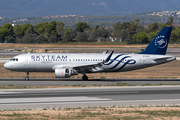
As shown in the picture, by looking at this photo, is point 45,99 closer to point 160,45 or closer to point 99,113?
point 99,113

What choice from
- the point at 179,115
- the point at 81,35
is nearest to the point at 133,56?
the point at 179,115

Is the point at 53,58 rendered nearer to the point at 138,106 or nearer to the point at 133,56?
the point at 133,56

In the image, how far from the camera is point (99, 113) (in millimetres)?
18781

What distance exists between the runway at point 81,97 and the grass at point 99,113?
1800mm

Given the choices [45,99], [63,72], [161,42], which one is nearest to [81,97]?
[45,99]

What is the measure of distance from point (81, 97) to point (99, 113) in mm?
6871

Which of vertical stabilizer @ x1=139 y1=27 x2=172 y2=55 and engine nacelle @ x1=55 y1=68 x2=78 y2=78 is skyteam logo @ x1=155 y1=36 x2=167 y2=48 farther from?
engine nacelle @ x1=55 y1=68 x2=78 y2=78

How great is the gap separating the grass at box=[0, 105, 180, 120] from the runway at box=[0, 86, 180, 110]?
1.80 meters

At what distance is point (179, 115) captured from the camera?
1833 cm

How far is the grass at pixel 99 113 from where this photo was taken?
57.9 feet

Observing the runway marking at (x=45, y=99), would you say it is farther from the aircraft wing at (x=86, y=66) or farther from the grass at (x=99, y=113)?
the aircraft wing at (x=86, y=66)

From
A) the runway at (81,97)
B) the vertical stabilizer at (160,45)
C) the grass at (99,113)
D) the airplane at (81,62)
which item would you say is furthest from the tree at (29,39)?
the grass at (99,113)

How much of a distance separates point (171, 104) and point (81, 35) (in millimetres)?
165191

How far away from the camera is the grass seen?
695 inches
